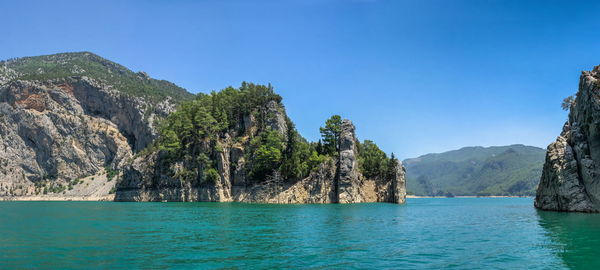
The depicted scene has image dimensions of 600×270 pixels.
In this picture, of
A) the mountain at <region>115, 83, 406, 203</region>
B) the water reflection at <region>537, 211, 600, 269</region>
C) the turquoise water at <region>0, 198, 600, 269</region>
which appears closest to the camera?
the turquoise water at <region>0, 198, 600, 269</region>

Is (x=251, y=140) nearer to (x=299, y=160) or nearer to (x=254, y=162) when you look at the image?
(x=254, y=162)

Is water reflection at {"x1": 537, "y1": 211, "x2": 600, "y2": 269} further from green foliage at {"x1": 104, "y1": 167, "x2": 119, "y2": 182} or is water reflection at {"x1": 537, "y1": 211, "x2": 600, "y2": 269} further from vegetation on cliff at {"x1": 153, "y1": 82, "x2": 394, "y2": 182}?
green foliage at {"x1": 104, "y1": 167, "x2": 119, "y2": 182}

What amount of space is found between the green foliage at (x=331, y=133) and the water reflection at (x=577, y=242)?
75.0m

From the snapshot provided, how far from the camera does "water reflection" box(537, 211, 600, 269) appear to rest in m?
24.9

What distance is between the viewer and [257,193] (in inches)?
4454

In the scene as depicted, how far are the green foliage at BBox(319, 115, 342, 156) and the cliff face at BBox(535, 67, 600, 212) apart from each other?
5982 cm

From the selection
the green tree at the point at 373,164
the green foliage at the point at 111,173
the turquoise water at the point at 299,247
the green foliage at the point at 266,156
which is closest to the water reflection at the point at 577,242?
the turquoise water at the point at 299,247

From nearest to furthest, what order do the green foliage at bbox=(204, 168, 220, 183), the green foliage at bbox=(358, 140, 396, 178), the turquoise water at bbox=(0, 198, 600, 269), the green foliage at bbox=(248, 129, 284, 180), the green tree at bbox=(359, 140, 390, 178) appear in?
the turquoise water at bbox=(0, 198, 600, 269) < the green foliage at bbox=(248, 129, 284, 180) < the green foliage at bbox=(204, 168, 220, 183) < the green foliage at bbox=(358, 140, 396, 178) < the green tree at bbox=(359, 140, 390, 178)

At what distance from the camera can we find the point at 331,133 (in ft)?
395

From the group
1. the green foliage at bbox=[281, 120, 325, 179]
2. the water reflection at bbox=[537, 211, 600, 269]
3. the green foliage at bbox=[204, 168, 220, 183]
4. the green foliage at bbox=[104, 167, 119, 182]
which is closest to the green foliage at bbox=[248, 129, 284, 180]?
the green foliage at bbox=[281, 120, 325, 179]

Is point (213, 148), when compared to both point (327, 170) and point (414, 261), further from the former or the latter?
point (414, 261)

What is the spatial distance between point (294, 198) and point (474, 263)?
283ft

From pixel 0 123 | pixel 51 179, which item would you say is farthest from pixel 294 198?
pixel 0 123

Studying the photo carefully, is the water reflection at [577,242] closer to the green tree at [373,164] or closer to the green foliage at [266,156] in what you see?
the green tree at [373,164]
